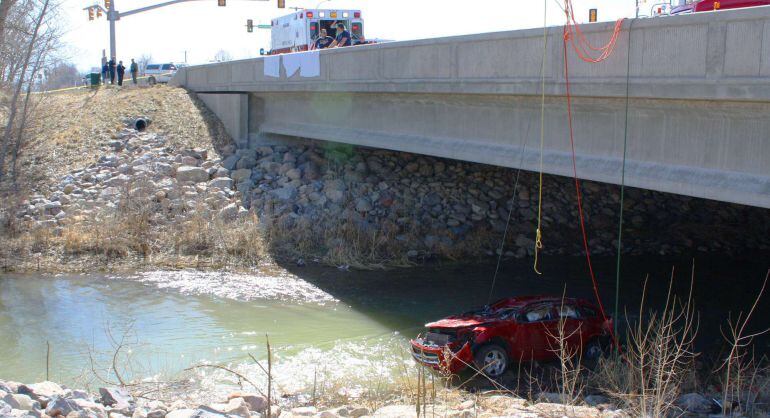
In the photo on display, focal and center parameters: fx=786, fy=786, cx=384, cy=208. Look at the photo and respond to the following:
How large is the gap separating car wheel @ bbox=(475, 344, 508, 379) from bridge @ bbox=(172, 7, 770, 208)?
3.15 metres

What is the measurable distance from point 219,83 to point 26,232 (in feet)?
30.9

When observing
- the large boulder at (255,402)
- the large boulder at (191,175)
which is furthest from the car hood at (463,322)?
the large boulder at (191,175)

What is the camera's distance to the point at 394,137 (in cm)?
1827

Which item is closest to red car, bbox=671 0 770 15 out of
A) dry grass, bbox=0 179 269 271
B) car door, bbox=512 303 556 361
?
car door, bbox=512 303 556 361

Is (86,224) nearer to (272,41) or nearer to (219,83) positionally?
(219,83)

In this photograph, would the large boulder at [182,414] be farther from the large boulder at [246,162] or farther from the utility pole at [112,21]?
the utility pole at [112,21]

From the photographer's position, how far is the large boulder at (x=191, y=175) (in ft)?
79.5

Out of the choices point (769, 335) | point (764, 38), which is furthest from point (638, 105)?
point (769, 335)

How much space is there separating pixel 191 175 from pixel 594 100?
14980mm

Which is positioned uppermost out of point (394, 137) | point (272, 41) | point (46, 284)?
point (272, 41)

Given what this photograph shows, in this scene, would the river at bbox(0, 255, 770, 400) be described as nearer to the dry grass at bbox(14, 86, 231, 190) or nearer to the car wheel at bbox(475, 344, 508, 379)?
the car wheel at bbox(475, 344, 508, 379)

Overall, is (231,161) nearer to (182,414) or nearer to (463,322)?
(463,322)

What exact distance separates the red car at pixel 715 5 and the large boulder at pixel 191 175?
562 inches

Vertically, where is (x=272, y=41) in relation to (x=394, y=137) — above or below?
above
